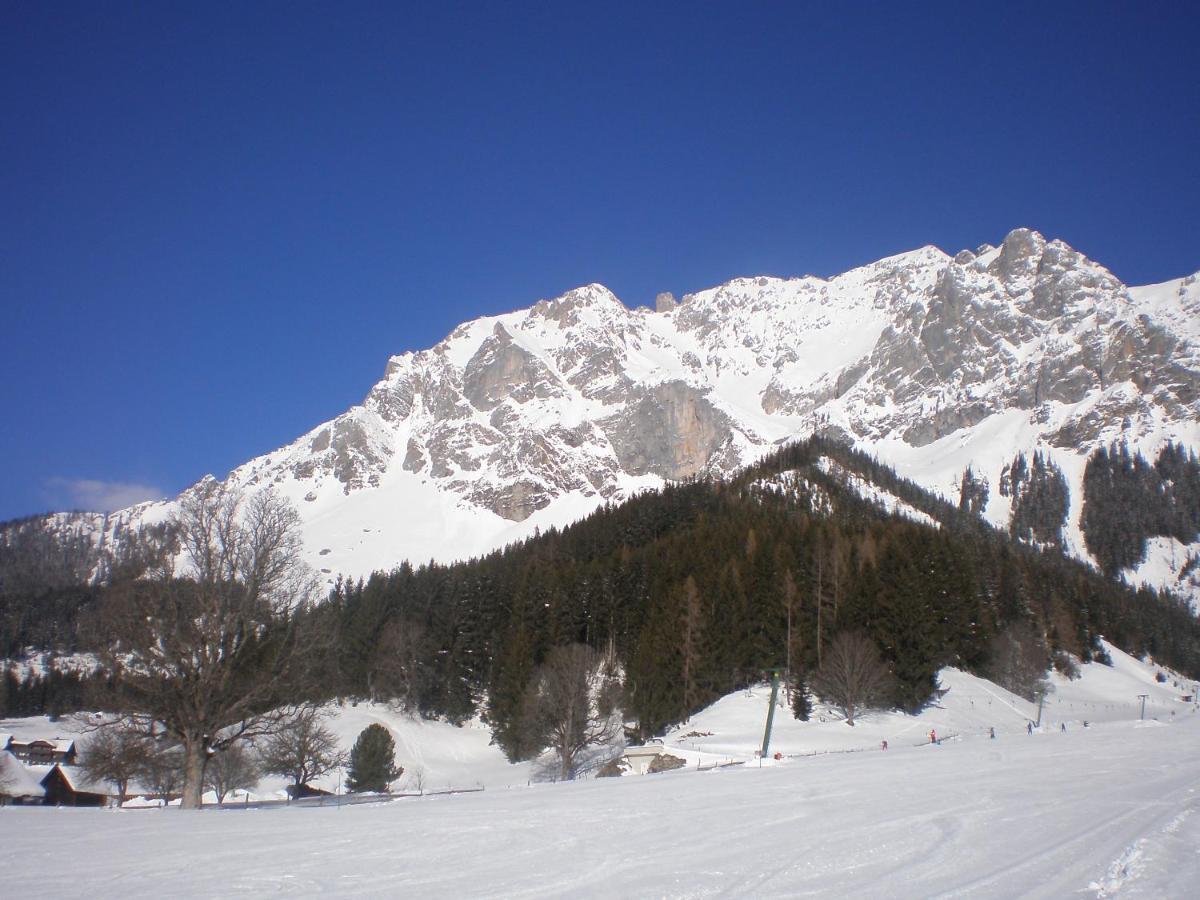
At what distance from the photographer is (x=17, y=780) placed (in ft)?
163

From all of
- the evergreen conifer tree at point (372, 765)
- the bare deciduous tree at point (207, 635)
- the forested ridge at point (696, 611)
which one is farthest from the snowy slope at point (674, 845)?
the evergreen conifer tree at point (372, 765)

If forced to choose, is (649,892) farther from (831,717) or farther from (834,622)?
(834,622)

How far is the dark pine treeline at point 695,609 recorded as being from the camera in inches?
2308

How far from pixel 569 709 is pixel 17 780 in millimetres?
31480

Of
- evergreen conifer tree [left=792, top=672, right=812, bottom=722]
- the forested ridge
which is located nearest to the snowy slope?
the forested ridge

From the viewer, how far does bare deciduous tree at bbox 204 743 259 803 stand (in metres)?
43.9

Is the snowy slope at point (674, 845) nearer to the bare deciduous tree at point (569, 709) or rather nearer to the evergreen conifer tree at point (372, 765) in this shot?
the evergreen conifer tree at point (372, 765)

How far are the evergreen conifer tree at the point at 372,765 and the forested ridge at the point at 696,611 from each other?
5.23 metres

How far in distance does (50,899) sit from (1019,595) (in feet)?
292

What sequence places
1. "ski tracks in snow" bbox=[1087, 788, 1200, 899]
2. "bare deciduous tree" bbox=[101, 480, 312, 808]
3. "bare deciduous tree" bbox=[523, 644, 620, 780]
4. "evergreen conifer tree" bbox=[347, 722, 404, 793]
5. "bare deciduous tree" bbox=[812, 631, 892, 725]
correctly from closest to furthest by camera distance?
"ski tracks in snow" bbox=[1087, 788, 1200, 899]
"bare deciduous tree" bbox=[101, 480, 312, 808]
"evergreen conifer tree" bbox=[347, 722, 404, 793]
"bare deciduous tree" bbox=[812, 631, 892, 725]
"bare deciduous tree" bbox=[523, 644, 620, 780]

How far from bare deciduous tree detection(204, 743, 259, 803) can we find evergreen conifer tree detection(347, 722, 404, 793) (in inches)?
221

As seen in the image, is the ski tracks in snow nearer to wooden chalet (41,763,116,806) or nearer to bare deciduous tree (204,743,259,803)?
bare deciduous tree (204,743,259,803)

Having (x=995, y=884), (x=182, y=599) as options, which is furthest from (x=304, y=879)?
(x=182, y=599)

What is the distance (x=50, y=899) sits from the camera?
317 inches
